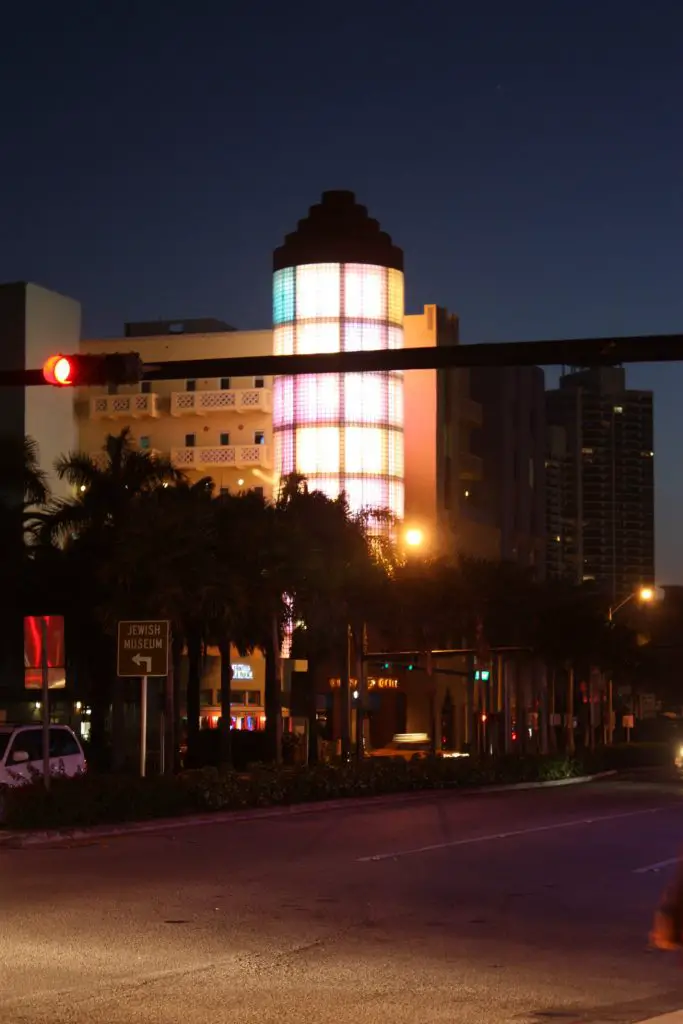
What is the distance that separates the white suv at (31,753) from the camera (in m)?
28.0

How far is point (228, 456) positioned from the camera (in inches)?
3853

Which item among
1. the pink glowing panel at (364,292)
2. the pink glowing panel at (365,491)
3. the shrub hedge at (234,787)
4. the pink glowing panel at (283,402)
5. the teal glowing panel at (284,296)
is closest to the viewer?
the shrub hedge at (234,787)

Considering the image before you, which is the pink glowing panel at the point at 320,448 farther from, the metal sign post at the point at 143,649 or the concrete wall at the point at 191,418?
the metal sign post at the point at 143,649

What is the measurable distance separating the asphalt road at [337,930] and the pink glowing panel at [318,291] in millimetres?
69469

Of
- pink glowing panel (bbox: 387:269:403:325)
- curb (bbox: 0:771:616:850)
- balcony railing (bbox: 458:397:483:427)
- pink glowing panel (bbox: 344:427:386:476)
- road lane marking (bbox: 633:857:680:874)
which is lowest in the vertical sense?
curb (bbox: 0:771:616:850)

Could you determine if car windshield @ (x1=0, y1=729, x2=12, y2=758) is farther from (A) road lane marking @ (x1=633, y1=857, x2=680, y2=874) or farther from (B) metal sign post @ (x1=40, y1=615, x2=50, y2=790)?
(A) road lane marking @ (x1=633, y1=857, x2=680, y2=874)

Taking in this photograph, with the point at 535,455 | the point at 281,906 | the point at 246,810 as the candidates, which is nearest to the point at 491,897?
the point at 281,906

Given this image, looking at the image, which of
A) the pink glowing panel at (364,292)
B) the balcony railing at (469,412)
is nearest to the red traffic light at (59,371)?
the pink glowing panel at (364,292)

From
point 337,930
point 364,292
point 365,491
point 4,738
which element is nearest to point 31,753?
point 4,738

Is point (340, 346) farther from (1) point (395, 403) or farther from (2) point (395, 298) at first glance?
(2) point (395, 298)

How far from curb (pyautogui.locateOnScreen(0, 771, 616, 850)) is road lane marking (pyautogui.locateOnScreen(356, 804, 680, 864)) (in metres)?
5.45

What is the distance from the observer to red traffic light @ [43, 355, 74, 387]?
14.2m

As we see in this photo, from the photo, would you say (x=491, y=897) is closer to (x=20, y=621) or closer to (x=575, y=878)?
(x=575, y=878)

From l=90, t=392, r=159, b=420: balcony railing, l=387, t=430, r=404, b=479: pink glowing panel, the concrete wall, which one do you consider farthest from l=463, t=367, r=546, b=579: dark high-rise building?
l=90, t=392, r=159, b=420: balcony railing
